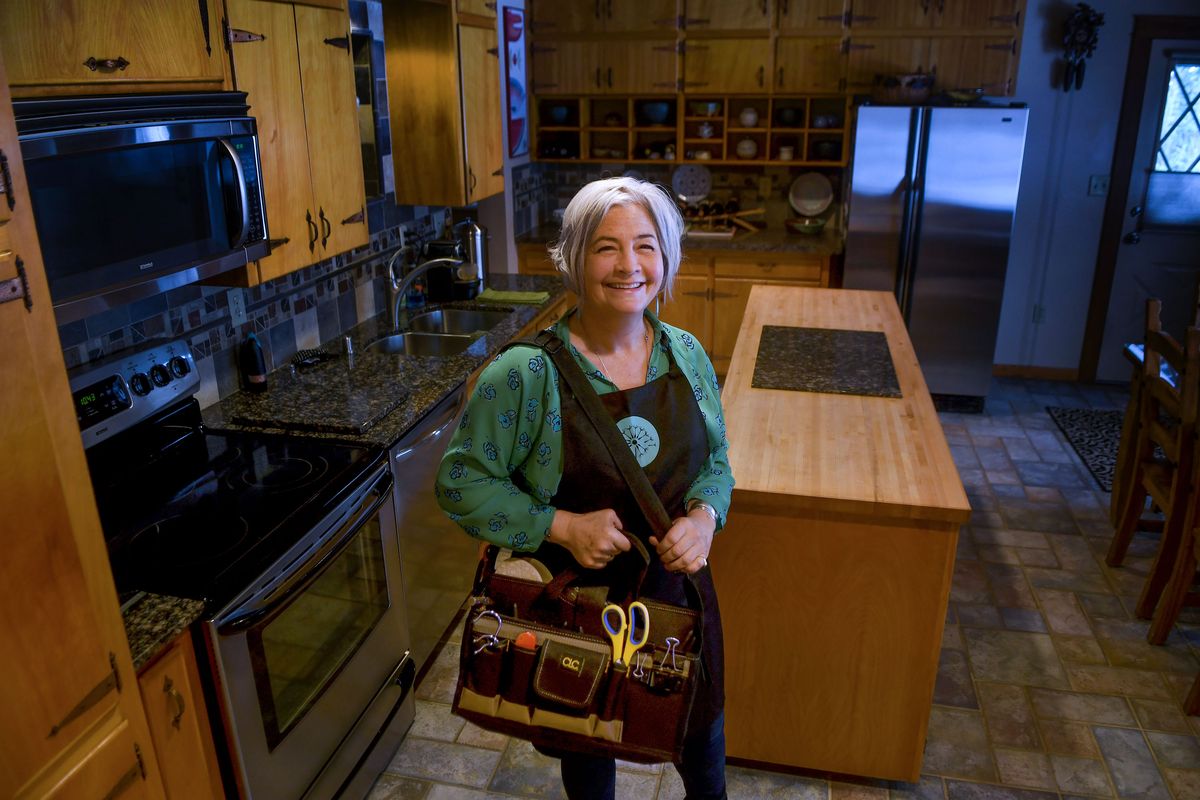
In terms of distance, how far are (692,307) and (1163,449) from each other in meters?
2.71

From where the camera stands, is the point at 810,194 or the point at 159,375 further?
the point at 810,194

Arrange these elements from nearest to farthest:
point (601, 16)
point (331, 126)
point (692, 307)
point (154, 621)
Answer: point (154, 621), point (331, 126), point (601, 16), point (692, 307)

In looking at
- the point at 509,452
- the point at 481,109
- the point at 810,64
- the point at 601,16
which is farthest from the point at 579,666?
the point at 601,16

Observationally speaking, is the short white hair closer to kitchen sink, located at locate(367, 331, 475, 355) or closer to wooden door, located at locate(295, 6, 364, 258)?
wooden door, located at locate(295, 6, 364, 258)

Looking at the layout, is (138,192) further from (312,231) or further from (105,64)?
(312,231)

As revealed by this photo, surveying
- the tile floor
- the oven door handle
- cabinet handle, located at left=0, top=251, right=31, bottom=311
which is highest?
cabinet handle, located at left=0, top=251, right=31, bottom=311

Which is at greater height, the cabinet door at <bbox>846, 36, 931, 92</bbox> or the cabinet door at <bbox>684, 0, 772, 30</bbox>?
the cabinet door at <bbox>684, 0, 772, 30</bbox>

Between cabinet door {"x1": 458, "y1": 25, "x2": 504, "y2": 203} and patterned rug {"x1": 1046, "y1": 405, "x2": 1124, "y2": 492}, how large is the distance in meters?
3.13

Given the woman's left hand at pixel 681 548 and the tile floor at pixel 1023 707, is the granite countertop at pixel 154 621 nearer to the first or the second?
the woman's left hand at pixel 681 548

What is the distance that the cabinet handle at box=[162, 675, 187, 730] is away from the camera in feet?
5.19

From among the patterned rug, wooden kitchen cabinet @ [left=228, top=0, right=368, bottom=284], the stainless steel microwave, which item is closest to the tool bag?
the stainless steel microwave

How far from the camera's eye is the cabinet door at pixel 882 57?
15.9 ft

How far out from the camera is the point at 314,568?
6.31 ft

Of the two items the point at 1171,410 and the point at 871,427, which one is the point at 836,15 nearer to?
the point at 1171,410
